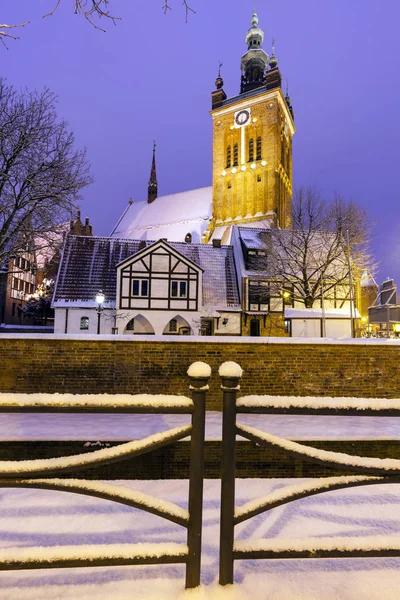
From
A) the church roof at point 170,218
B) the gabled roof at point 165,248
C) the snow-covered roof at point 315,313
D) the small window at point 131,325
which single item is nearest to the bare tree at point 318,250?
the snow-covered roof at point 315,313

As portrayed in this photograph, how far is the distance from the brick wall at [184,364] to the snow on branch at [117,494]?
9.81m

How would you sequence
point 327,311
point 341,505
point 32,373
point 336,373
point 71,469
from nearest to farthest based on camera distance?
point 71,469 → point 341,505 → point 32,373 → point 336,373 → point 327,311

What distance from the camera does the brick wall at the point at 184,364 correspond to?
11375 mm

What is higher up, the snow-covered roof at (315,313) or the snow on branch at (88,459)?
the snow-covered roof at (315,313)

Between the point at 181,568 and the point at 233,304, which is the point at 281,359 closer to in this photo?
the point at 181,568

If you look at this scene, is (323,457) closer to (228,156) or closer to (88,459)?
(88,459)

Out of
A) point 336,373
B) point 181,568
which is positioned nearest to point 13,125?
point 336,373

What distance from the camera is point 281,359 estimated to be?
12.0m

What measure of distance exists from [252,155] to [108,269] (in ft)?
96.2

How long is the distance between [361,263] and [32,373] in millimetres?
20202

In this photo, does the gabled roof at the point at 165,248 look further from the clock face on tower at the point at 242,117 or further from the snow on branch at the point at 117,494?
the clock face on tower at the point at 242,117

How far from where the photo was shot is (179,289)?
22.9 metres

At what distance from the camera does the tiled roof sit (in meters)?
23.0

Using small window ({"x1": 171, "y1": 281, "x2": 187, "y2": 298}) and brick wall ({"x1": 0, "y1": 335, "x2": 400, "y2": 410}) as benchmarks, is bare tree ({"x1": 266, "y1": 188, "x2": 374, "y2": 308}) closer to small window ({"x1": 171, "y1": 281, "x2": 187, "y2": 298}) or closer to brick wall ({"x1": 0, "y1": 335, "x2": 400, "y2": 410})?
small window ({"x1": 171, "y1": 281, "x2": 187, "y2": 298})
